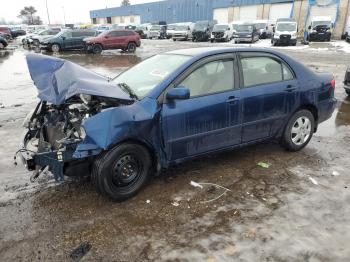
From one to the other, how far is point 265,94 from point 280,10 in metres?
45.0

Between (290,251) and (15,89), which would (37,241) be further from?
(15,89)

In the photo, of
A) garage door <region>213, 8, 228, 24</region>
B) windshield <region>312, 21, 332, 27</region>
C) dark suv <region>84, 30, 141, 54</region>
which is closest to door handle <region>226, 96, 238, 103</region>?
dark suv <region>84, 30, 141, 54</region>

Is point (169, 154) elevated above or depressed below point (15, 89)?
above

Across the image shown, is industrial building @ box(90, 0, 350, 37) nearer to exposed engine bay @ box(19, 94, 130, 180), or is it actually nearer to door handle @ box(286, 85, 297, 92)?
door handle @ box(286, 85, 297, 92)

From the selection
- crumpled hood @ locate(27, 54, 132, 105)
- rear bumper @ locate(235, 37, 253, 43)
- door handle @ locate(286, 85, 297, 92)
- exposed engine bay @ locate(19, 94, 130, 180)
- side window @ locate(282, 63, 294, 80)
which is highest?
crumpled hood @ locate(27, 54, 132, 105)

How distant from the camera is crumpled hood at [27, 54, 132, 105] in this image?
12.4 ft

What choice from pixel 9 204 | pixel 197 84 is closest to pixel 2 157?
pixel 9 204

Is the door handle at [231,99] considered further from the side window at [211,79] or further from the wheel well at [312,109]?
the wheel well at [312,109]

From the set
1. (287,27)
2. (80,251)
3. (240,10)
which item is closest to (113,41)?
(287,27)

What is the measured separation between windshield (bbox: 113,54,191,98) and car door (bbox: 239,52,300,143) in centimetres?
94

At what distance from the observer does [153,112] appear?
3.95m

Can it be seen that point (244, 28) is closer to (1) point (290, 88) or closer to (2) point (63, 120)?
(1) point (290, 88)

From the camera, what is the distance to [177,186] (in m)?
4.38

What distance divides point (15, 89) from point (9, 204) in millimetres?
8447
